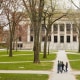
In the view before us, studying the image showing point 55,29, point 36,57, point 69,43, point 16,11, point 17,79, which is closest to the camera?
point 17,79

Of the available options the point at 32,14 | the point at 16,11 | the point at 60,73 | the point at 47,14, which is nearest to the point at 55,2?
the point at 47,14

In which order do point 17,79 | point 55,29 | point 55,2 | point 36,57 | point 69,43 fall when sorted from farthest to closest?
point 55,29 < point 69,43 < point 55,2 < point 36,57 < point 17,79

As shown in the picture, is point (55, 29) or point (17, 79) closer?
point (17, 79)

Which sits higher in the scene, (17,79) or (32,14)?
(32,14)

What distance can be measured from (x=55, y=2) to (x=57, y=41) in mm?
57411

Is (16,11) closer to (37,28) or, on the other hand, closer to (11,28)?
(11,28)

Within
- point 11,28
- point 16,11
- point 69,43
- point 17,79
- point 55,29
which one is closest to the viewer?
point 17,79

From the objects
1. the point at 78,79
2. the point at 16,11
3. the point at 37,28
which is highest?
the point at 16,11

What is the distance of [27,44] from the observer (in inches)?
4154

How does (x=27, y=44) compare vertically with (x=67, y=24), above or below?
below

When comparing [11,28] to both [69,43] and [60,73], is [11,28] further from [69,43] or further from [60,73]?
[69,43]

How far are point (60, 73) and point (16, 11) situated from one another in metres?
29.4

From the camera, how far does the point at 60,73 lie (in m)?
29.2

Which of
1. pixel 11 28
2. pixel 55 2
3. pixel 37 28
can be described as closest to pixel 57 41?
pixel 11 28
